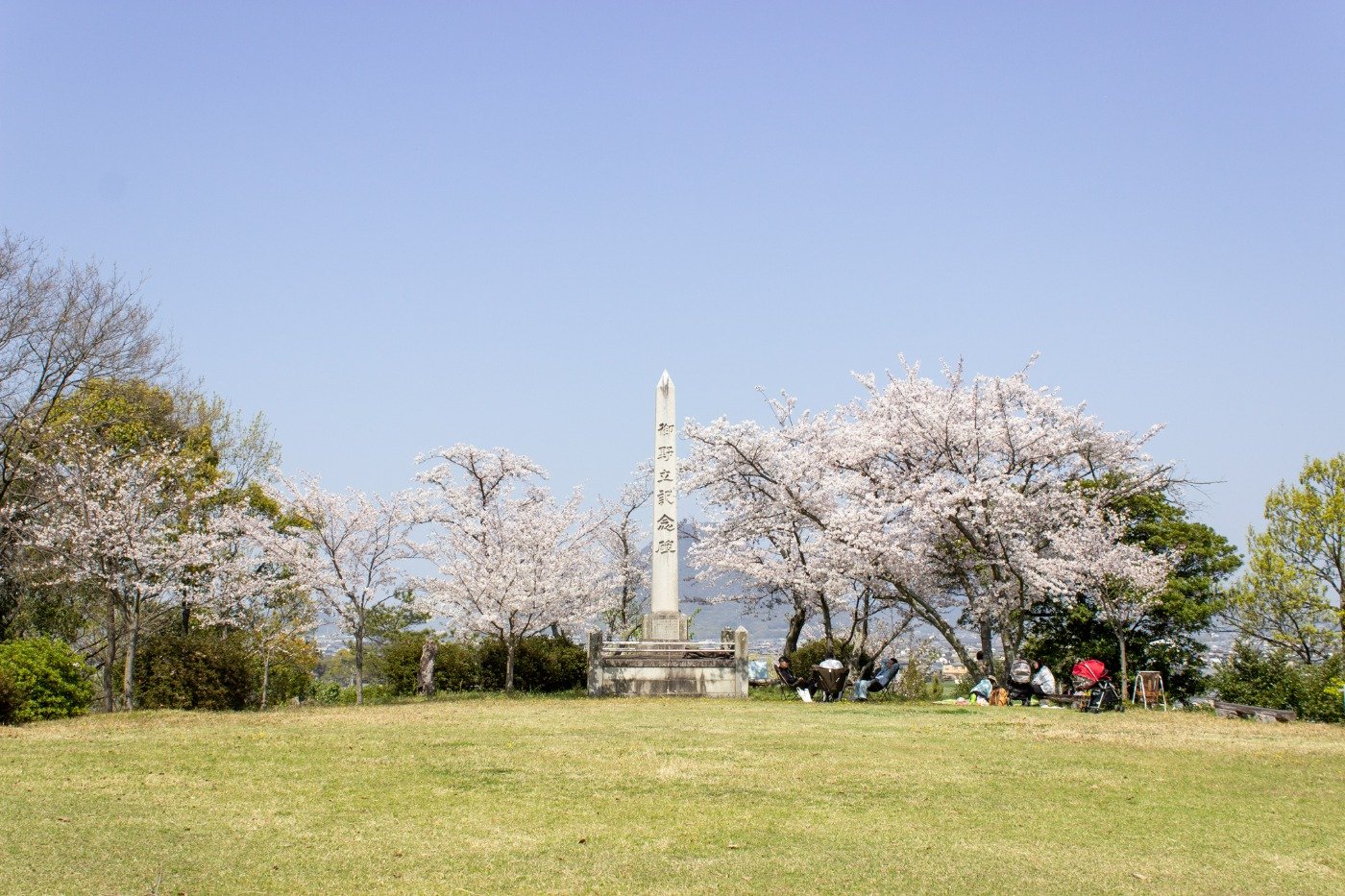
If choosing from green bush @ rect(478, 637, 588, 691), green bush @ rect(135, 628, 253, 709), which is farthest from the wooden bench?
green bush @ rect(135, 628, 253, 709)

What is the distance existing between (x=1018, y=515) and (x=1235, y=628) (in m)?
8.75

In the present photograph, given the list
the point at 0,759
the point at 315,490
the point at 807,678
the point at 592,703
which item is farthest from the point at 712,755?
the point at 315,490

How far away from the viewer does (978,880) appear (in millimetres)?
7746

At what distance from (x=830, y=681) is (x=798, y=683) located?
159 cm

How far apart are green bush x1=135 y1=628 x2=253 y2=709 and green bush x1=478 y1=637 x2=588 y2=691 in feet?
31.0

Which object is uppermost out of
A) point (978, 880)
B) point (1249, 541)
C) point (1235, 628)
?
point (1249, 541)

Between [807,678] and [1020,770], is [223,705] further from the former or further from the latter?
[1020,770]

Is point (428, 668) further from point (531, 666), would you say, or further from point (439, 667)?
point (531, 666)

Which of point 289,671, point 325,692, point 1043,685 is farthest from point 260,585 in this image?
point 1043,685

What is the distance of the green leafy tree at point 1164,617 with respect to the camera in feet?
90.1

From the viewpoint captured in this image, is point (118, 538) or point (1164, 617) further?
point (1164, 617)

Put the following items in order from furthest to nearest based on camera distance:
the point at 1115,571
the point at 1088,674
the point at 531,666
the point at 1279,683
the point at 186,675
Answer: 1. the point at 531,666
2. the point at 1115,571
3. the point at 1279,683
4. the point at 1088,674
5. the point at 186,675

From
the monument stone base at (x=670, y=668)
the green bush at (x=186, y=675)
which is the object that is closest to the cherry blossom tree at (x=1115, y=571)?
the monument stone base at (x=670, y=668)

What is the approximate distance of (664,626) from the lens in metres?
27.0
